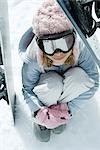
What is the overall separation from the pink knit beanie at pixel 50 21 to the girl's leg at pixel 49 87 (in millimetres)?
160

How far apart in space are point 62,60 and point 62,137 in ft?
0.85

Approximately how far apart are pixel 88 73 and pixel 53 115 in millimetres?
147

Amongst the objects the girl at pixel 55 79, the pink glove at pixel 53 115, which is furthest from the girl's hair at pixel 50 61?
Result: the pink glove at pixel 53 115

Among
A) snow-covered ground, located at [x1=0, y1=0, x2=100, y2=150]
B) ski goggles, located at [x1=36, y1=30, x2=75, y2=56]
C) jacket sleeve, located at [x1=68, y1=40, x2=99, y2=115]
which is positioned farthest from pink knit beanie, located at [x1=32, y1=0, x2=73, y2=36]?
snow-covered ground, located at [x1=0, y1=0, x2=100, y2=150]

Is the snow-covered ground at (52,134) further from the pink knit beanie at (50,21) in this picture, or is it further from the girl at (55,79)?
the pink knit beanie at (50,21)

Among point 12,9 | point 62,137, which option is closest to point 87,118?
point 62,137

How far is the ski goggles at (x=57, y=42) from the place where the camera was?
944 mm

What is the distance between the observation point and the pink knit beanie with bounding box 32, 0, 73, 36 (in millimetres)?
924

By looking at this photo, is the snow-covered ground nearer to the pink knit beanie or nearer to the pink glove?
the pink glove

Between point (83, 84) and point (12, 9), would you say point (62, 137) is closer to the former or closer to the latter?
point (83, 84)

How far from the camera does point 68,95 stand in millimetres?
1078

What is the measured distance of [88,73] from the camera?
3.55ft

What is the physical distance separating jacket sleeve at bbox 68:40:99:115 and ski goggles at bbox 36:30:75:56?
0.26 feet

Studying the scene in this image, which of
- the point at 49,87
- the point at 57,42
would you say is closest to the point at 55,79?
the point at 49,87
